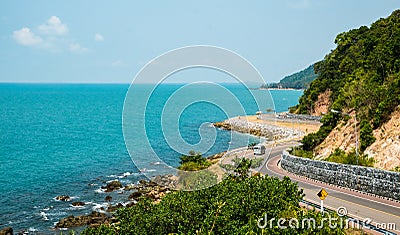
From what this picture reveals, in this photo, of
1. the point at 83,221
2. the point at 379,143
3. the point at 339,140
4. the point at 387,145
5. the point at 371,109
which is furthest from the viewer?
the point at 339,140

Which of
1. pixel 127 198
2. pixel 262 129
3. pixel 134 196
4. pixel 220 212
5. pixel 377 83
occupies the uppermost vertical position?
pixel 377 83

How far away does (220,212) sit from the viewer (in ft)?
61.0

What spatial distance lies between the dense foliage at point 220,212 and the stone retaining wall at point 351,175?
801 cm

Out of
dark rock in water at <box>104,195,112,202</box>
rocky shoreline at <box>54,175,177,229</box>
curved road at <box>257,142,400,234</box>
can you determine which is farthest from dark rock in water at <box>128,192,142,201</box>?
curved road at <box>257,142,400,234</box>

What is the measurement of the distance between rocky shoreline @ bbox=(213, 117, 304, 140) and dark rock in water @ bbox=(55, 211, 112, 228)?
125 ft

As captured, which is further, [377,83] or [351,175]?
[377,83]

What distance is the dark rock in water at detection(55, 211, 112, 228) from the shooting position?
108ft

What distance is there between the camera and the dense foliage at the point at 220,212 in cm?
1709

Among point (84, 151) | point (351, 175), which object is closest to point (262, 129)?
point (84, 151)

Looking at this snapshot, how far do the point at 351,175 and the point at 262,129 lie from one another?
48.1 m

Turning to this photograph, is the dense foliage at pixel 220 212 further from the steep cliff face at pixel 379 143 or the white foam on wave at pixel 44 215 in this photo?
the white foam on wave at pixel 44 215

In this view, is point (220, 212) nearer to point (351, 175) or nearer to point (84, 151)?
point (351, 175)

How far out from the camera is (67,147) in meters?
69.8

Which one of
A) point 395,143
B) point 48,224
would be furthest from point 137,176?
point 395,143
